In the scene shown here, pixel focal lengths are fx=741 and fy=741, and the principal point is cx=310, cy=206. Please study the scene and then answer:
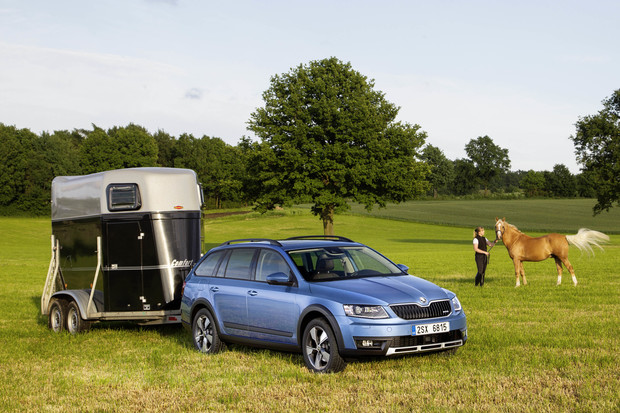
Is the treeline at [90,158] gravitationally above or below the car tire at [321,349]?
above

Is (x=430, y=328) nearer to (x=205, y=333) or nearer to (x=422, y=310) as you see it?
(x=422, y=310)

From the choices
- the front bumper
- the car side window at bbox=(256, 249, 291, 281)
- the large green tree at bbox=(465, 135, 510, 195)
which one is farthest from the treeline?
the front bumper

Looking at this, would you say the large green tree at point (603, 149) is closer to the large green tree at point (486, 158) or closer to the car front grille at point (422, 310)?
the car front grille at point (422, 310)

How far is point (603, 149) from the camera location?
5297cm

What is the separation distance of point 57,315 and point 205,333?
4.55 metres

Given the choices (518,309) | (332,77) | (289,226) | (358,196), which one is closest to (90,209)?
(518,309)

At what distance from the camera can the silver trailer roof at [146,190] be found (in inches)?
530

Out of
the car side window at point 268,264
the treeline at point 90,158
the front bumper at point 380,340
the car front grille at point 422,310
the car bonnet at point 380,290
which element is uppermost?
the treeline at point 90,158

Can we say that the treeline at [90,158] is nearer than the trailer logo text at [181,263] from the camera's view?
No

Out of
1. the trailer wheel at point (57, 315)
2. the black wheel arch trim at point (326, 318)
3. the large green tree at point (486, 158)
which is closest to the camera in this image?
the black wheel arch trim at point (326, 318)

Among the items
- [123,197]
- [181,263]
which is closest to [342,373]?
[181,263]

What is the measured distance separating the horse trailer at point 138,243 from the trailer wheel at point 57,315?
0.49 m

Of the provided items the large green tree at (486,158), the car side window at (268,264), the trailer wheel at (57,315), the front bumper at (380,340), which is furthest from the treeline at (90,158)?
the front bumper at (380,340)

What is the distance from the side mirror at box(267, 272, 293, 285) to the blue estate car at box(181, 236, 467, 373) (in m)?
0.02
